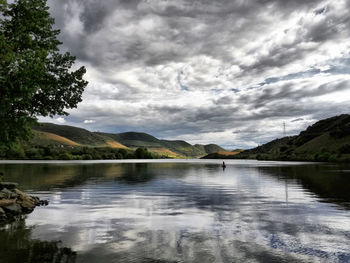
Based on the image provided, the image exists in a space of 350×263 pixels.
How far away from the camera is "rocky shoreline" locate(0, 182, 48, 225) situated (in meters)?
23.1

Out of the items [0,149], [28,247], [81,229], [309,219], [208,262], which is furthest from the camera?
[0,149]

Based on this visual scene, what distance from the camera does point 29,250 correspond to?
48.2ft

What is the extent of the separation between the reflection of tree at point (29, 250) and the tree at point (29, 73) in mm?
11467

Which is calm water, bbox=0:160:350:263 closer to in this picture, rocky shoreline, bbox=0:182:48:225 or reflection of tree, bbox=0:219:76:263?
reflection of tree, bbox=0:219:76:263

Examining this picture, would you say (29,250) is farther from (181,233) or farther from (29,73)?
(29,73)

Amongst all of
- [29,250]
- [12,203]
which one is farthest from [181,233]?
[12,203]

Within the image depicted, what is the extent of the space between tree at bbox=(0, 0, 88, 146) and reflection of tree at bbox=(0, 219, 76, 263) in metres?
11.5

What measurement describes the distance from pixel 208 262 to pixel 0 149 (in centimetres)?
2529

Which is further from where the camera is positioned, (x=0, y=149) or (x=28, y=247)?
(x=0, y=149)

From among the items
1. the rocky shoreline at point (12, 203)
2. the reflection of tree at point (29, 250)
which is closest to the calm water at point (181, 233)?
the reflection of tree at point (29, 250)

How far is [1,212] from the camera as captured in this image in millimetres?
22766

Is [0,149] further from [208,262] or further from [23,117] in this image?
[208,262]

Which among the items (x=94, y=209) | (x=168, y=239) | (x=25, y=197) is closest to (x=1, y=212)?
(x=25, y=197)

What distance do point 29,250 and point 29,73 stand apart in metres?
15.9
